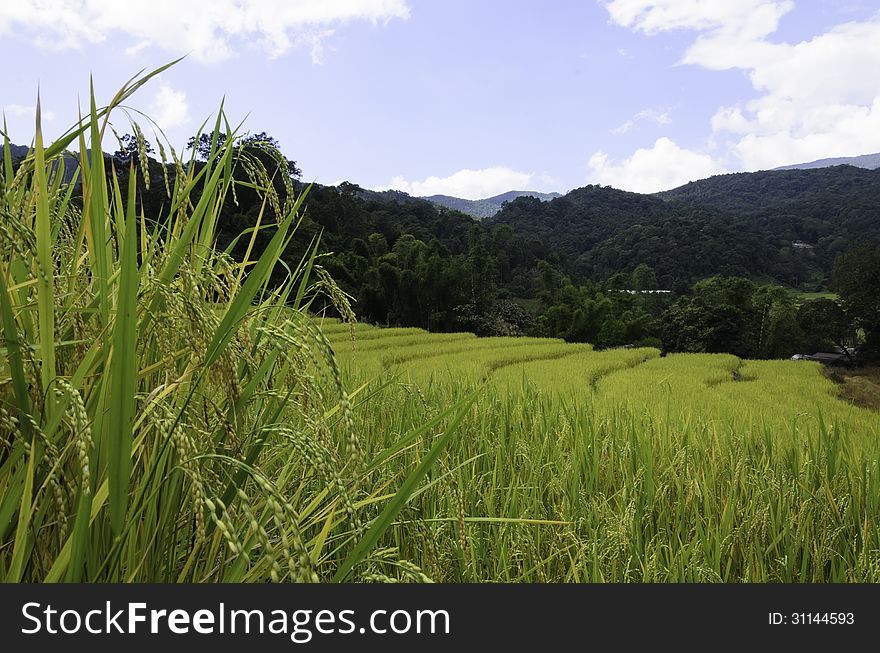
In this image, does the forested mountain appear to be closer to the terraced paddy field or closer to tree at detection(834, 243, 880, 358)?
tree at detection(834, 243, 880, 358)

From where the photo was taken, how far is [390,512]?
890 mm

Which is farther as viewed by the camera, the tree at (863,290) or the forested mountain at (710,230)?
the forested mountain at (710,230)

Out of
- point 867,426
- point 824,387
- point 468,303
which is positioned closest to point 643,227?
point 468,303

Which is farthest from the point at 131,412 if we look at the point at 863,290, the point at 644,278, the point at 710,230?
the point at 710,230

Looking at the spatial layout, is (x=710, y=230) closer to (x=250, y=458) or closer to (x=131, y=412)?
(x=250, y=458)

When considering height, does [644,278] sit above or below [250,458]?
above

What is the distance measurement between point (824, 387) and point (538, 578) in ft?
49.0

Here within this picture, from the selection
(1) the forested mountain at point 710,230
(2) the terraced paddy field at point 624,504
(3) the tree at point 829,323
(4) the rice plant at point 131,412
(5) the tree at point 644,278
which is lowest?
(3) the tree at point 829,323

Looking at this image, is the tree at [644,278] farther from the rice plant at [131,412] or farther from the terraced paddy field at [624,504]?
the rice plant at [131,412]

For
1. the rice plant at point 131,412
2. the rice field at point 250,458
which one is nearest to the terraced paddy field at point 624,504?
the rice field at point 250,458

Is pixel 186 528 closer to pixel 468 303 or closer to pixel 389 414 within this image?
pixel 389 414

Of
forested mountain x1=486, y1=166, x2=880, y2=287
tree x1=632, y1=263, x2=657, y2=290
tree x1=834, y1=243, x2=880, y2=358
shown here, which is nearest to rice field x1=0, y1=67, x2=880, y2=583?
tree x1=834, y1=243, x2=880, y2=358

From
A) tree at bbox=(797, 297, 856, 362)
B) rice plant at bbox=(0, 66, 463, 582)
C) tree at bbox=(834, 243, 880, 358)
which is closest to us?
rice plant at bbox=(0, 66, 463, 582)

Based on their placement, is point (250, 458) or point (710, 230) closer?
point (250, 458)
